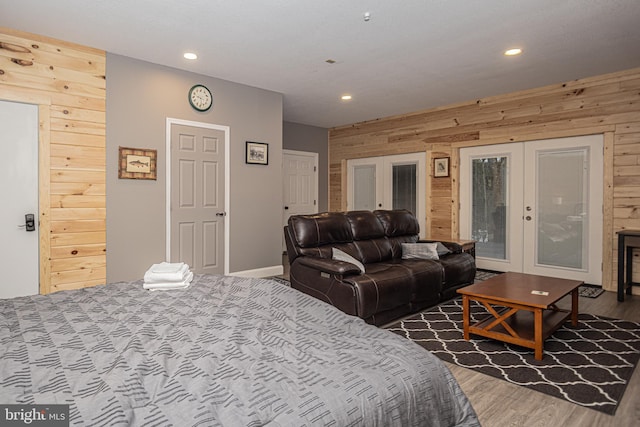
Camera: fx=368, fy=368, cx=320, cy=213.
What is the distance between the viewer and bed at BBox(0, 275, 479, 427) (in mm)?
899

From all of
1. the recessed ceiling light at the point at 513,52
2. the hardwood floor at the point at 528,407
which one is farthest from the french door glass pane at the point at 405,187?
the hardwood floor at the point at 528,407

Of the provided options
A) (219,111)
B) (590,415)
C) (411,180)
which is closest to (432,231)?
(411,180)

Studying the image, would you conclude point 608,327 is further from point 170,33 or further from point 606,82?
point 170,33

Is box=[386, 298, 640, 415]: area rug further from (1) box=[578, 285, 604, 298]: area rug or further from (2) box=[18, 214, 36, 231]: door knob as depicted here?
(2) box=[18, 214, 36, 231]: door knob

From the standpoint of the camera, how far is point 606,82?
4629 mm

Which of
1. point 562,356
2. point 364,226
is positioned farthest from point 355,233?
point 562,356

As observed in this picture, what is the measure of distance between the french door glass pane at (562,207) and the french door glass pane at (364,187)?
3.12 metres

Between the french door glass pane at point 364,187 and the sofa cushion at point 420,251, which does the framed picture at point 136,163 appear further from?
the french door glass pane at point 364,187

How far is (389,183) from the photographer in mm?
7289

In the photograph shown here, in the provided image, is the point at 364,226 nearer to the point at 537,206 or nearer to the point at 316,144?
the point at 537,206

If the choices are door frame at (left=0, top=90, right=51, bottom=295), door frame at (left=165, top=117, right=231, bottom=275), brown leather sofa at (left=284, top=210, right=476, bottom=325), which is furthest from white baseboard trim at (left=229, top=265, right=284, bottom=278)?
door frame at (left=0, top=90, right=51, bottom=295)

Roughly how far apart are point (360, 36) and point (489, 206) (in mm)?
Answer: 3639

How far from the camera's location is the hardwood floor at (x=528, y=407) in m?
1.95

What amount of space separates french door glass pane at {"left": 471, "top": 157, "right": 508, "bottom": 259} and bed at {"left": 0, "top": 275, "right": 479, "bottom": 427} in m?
4.95
